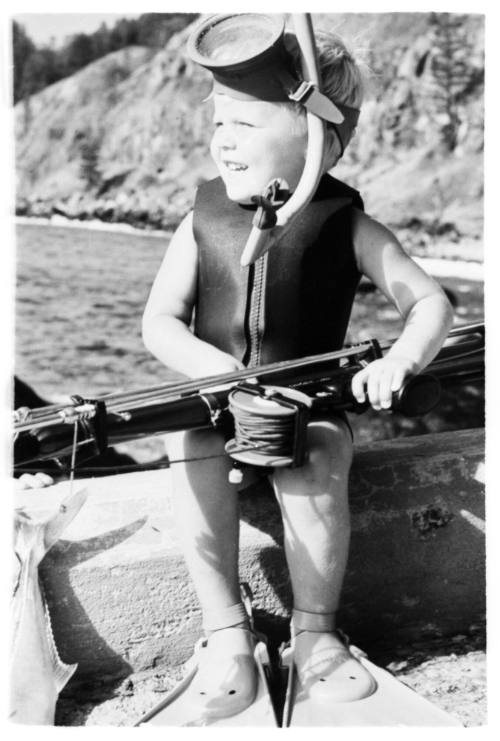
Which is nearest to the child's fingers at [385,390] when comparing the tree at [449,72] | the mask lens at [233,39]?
the mask lens at [233,39]

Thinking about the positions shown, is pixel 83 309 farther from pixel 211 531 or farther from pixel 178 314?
pixel 211 531

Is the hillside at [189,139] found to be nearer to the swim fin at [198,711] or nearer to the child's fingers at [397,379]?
the child's fingers at [397,379]

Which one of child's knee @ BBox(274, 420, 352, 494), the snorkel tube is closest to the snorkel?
the snorkel tube

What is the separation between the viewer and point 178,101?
7926mm

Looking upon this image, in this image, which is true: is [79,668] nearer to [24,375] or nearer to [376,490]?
[376,490]

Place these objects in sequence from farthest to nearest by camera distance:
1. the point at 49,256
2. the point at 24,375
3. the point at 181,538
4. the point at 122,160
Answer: the point at 122,160 < the point at 49,256 < the point at 24,375 < the point at 181,538

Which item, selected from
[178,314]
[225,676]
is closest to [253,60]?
[178,314]

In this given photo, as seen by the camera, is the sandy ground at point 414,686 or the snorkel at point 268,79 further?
the sandy ground at point 414,686

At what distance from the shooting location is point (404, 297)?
6.42ft

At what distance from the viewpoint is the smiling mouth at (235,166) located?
1879mm

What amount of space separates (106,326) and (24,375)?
45.8 inches

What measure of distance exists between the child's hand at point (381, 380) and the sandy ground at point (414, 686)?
0.64 meters

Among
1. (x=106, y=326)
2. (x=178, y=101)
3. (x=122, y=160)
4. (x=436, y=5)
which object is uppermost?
(x=436, y=5)

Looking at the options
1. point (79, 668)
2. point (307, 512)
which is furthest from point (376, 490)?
point (79, 668)
